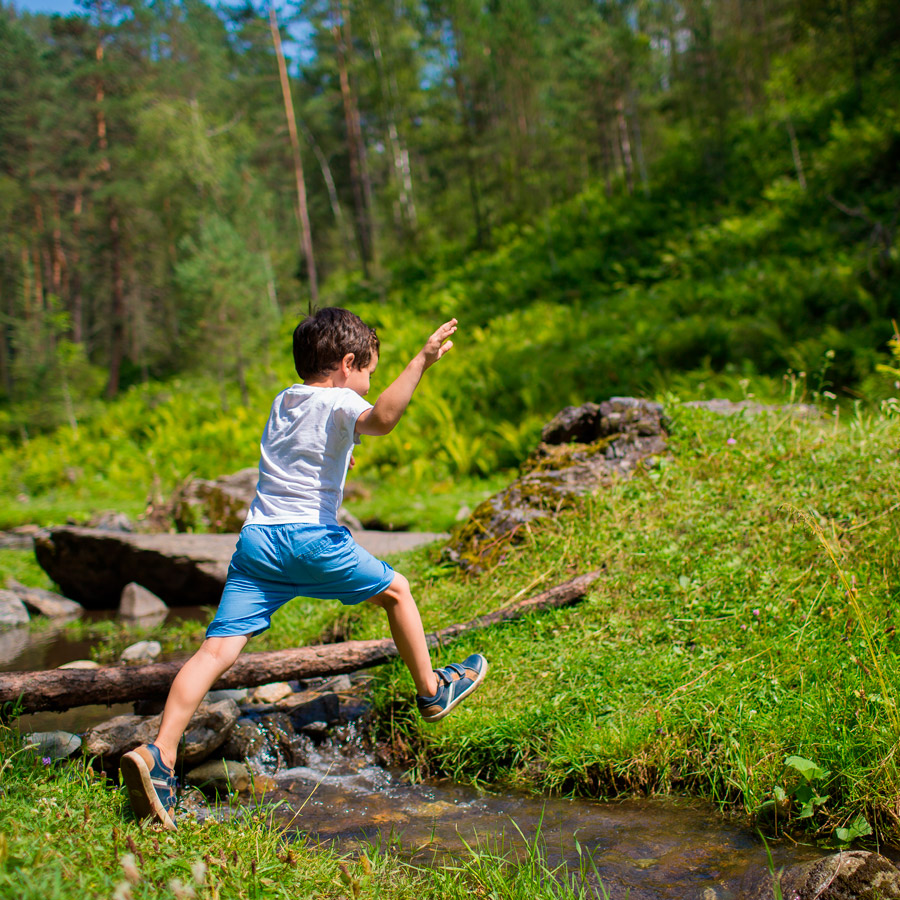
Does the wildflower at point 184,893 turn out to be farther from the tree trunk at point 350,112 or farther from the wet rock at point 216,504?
the tree trunk at point 350,112

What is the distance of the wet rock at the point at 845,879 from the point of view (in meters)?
1.92

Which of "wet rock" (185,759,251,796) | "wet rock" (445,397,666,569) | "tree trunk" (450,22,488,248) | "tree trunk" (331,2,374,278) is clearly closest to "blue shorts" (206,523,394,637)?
"wet rock" (185,759,251,796)

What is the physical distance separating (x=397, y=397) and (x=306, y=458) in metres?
0.55

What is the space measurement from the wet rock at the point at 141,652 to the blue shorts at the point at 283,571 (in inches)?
118

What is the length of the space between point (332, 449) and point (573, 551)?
7.61 ft

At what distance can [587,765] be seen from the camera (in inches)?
117

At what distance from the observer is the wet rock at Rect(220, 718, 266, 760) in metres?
3.51

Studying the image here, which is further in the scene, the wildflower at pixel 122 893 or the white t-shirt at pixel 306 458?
the white t-shirt at pixel 306 458

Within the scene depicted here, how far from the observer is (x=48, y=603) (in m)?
7.36

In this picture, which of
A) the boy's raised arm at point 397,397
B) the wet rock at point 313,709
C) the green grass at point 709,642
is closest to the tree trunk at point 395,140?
the green grass at point 709,642

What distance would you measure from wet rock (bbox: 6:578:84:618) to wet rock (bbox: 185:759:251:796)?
4920 millimetres

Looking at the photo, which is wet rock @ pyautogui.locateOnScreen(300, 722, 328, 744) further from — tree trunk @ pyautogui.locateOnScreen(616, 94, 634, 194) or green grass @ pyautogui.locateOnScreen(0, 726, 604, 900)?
tree trunk @ pyautogui.locateOnScreen(616, 94, 634, 194)

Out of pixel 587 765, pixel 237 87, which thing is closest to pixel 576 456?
pixel 587 765

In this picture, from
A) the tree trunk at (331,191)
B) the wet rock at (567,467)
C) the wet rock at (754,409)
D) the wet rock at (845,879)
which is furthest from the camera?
the tree trunk at (331,191)
